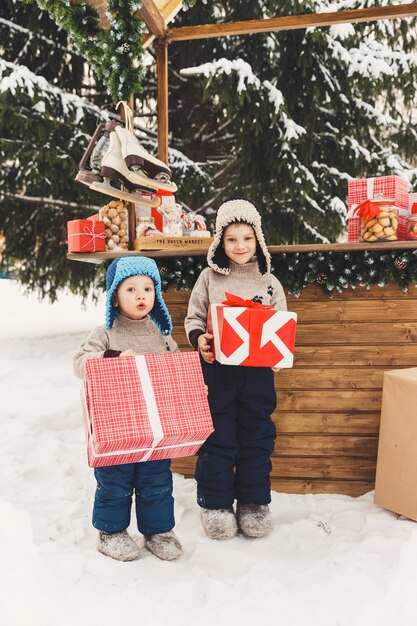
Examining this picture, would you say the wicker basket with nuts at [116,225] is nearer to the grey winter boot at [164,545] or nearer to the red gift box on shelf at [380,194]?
the red gift box on shelf at [380,194]

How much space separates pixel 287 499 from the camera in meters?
3.16

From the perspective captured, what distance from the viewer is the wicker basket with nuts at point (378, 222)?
2.89m

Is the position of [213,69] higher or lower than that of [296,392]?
higher

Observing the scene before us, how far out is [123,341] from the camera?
250 centimetres

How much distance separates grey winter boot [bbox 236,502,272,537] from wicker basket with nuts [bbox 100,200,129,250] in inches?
64.2

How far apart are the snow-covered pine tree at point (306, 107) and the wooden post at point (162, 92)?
8.56 ft

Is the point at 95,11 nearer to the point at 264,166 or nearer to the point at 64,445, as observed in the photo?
the point at 64,445

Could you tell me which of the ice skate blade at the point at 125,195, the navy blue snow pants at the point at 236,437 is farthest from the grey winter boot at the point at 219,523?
the ice skate blade at the point at 125,195

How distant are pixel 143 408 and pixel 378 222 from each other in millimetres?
1626

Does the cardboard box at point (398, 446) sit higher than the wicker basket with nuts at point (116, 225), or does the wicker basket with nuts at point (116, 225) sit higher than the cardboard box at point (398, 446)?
the wicker basket with nuts at point (116, 225)

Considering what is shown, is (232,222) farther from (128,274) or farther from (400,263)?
(400,263)

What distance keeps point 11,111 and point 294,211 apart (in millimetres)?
3512

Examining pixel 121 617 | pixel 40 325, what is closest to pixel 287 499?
pixel 121 617

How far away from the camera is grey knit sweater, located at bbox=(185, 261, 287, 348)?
2.79m
